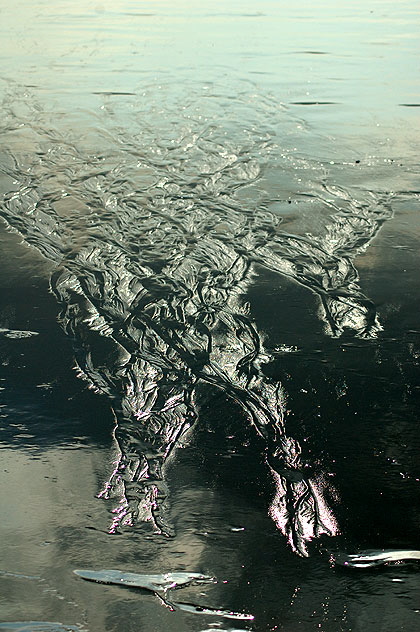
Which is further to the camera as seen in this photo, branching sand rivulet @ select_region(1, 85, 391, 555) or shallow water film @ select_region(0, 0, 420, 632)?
branching sand rivulet @ select_region(1, 85, 391, 555)

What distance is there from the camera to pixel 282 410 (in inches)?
72.7

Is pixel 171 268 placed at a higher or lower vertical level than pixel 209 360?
higher

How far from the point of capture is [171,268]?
2.53 meters

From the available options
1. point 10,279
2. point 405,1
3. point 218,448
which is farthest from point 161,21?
point 218,448

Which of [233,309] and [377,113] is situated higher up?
[377,113]

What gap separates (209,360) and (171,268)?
0.58 metres

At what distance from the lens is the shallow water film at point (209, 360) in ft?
4.45

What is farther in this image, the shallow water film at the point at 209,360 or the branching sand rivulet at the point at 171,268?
the branching sand rivulet at the point at 171,268

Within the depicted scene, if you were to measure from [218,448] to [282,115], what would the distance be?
2.82 m

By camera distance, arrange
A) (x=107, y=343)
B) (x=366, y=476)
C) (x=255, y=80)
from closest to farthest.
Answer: (x=366, y=476) < (x=107, y=343) < (x=255, y=80)

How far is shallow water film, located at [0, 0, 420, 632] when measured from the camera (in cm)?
136

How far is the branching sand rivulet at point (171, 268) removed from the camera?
5.65 feet

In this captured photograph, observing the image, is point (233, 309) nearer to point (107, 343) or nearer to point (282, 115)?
point (107, 343)

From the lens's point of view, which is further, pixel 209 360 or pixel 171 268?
pixel 171 268
